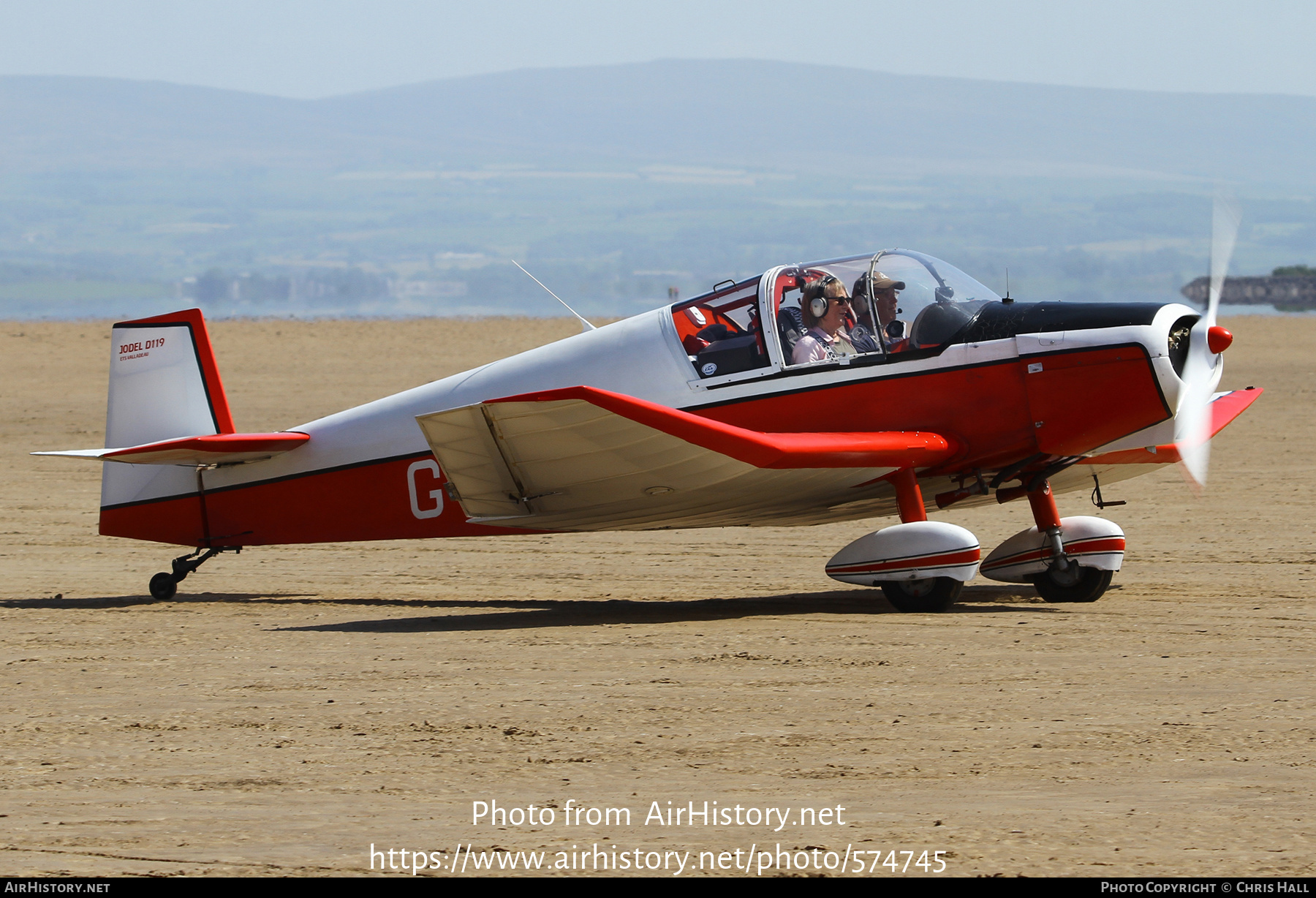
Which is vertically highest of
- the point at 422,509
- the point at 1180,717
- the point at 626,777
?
the point at 422,509

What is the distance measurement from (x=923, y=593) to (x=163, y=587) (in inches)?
223

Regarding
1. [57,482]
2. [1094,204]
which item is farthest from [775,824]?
[1094,204]

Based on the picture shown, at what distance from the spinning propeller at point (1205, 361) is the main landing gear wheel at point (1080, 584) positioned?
0.93 metres

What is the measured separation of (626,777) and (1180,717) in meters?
2.55

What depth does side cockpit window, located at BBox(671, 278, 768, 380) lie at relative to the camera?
31.2 ft

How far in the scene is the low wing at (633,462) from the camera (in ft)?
27.0

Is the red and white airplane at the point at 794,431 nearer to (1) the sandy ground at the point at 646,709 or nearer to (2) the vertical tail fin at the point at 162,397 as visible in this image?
(2) the vertical tail fin at the point at 162,397

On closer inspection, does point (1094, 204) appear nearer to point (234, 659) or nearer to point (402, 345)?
point (402, 345)

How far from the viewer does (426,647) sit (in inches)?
332

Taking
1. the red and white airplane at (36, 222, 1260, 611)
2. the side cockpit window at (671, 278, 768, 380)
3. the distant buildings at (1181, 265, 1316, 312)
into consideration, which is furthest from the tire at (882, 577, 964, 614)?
the distant buildings at (1181, 265, 1316, 312)

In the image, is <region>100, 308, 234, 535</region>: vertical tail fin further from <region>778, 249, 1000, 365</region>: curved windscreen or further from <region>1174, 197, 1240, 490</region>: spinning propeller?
<region>1174, 197, 1240, 490</region>: spinning propeller

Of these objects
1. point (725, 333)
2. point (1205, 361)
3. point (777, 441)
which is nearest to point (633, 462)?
point (777, 441)

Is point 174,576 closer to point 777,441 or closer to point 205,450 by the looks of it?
point 205,450

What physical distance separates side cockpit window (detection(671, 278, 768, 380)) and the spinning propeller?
2.70 meters
